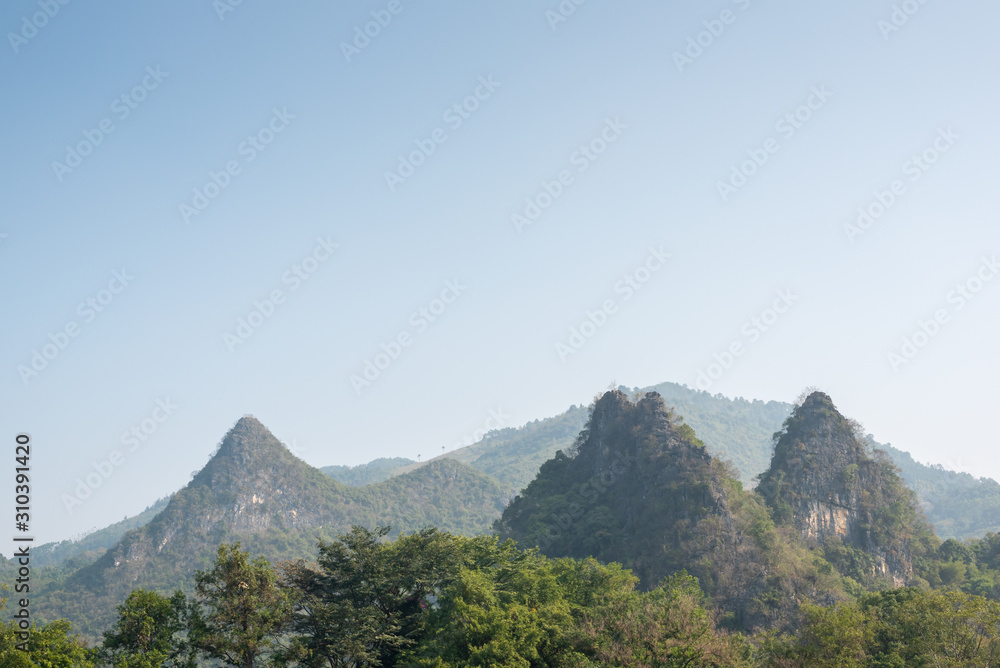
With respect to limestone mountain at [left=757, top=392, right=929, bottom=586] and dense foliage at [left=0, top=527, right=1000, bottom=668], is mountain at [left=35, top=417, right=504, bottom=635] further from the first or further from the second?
dense foliage at [left=0, top=527, right=1000, bottom=668]

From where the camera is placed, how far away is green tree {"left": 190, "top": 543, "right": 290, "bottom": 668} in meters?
32.6

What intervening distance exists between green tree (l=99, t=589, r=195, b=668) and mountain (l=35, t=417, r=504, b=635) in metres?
97.2

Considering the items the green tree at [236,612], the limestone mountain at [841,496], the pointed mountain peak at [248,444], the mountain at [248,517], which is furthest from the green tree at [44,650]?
the pointed mountain peak at [248,444]

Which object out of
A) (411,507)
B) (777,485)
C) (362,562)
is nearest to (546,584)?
(362,562)


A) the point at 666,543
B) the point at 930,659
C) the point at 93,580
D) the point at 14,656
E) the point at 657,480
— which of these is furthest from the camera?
the point at 93,580

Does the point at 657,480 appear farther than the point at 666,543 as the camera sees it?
Yes

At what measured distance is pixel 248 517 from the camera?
520ft

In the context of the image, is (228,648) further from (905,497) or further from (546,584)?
(905,497)

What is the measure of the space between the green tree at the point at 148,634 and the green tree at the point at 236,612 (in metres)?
0.82

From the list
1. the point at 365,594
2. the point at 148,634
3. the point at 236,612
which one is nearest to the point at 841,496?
the point at 365,594

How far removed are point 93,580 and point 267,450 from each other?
136 feet

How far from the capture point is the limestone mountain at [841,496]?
69.4 metres

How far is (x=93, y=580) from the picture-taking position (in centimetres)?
13475

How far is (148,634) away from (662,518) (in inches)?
1729
